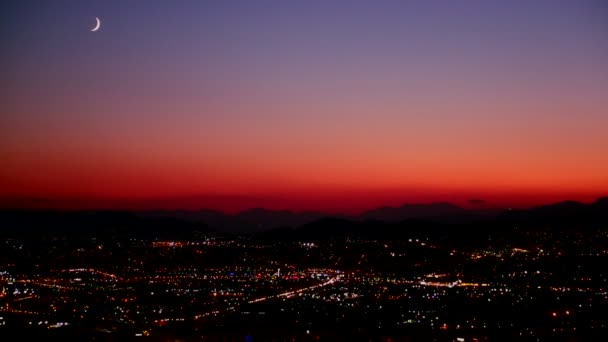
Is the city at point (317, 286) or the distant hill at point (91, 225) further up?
the distant hill at point (91, 225)

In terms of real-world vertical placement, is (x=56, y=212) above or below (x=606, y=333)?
above

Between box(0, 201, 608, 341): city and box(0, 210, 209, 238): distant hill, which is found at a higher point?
box(0, 210, 209, 238): distant hill

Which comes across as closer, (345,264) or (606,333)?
(606,333)

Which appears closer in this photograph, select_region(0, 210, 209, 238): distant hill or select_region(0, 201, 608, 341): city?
select_region(0, 201, 608, 341): city

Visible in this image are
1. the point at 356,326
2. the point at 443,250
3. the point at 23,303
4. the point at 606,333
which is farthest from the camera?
the point at 443,250

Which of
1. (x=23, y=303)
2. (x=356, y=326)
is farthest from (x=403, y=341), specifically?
(x=23, y=303)

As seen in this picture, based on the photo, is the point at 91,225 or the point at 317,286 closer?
the point at 317,286

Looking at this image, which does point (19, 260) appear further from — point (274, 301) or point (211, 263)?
point (274, 301)

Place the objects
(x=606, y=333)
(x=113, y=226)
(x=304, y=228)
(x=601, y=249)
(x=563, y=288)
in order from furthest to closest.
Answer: (x=113, y=226) < (x=304, y=228) < (x=601, y=249) < (x=563, y=288) < (x=606, y=333)

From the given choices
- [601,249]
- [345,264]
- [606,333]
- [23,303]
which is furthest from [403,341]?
[345,264]

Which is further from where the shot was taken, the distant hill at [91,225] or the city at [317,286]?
the distant hill at [91,225]
